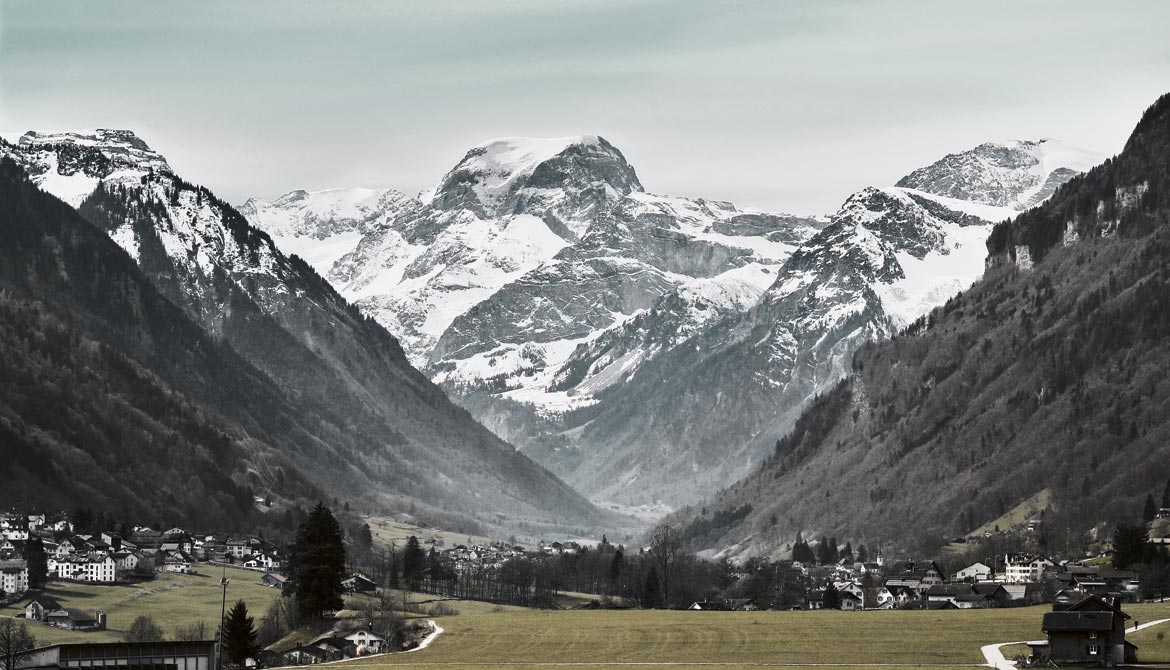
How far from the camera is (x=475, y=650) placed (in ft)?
541

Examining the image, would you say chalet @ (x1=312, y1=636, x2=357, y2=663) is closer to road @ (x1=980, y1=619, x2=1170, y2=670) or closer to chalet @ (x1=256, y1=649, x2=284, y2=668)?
chalet @ (x1=256, y1=649, x2=284, y2=668)

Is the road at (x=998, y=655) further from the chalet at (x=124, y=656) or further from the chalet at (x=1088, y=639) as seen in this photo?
the chalet at (x=124, y=656)

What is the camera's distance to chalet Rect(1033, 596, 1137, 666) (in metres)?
140

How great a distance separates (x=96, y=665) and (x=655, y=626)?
188ft

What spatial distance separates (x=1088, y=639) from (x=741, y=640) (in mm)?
32403

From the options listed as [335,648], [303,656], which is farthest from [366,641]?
[303,656]

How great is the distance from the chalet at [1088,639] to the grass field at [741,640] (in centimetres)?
544

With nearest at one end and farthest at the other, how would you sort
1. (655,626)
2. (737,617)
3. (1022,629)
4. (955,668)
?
1. (955,668)
2. (1022,629)
3. (655,626)
4. (737,617)

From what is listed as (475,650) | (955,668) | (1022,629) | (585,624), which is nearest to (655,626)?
(585,624)

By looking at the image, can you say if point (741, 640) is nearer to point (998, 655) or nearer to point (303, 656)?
point (998, 655)

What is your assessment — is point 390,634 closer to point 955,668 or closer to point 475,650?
point 475,650

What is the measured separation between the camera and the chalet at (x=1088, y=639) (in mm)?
139875

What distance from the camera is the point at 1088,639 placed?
140 m

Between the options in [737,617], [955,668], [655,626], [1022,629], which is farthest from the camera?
[737,617]
